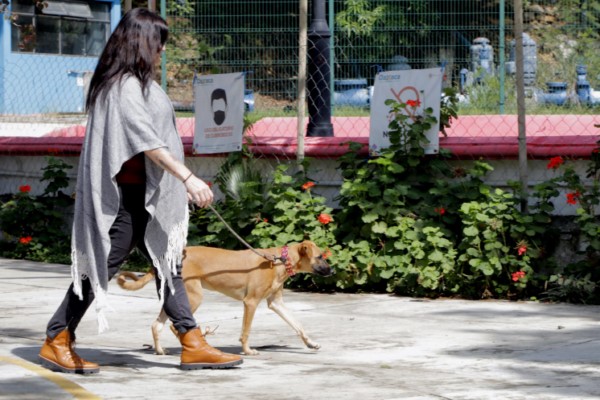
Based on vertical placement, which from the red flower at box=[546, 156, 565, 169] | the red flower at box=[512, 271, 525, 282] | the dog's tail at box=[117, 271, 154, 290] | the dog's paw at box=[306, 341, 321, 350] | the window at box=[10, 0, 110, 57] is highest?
the window at box=[10, 0, 110, 57]

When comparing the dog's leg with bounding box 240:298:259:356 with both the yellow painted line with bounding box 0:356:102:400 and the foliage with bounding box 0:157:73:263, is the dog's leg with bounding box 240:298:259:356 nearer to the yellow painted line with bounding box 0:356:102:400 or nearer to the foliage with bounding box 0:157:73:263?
the yellow painted line with bounding box 0:356:102:400

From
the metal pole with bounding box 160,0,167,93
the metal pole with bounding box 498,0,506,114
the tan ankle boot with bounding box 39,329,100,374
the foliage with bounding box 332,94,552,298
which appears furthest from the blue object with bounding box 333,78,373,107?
the tan ankle boot with bounding box 39,329,100,374

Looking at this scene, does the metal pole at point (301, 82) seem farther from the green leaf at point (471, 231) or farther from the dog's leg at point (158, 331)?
the dog's leg at point (158, 331)

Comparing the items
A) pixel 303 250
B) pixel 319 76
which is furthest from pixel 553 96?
pixel 303 250

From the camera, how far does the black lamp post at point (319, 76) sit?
11.1m

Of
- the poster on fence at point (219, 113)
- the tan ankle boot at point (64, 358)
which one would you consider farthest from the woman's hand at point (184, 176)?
the poster on fence at point (219, 113)

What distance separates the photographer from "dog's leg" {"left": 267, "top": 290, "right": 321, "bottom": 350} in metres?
6.95

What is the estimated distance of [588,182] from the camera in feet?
30.4

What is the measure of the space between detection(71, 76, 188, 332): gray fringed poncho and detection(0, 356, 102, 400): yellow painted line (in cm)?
38

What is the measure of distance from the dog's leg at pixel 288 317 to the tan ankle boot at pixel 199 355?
2.41 feet

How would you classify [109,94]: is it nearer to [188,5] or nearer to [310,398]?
[310,398]

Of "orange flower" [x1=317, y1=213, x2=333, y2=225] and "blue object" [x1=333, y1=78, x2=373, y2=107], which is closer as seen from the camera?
"orange flower" [x1=317, y1=213, x2=333, y2=225]

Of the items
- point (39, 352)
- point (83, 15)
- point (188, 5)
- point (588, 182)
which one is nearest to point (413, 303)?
point (588, 182)

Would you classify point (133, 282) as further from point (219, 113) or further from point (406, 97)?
point (219, 113)
